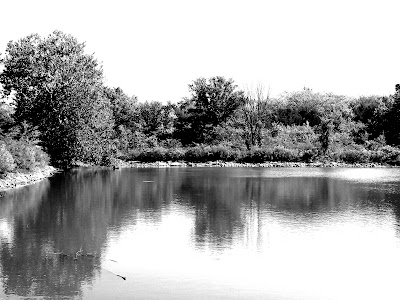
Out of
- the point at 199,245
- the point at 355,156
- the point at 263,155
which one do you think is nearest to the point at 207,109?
the point at 263,155

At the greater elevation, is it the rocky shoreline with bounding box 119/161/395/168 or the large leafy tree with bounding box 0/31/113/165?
the large leafy tree with bounding box 0/31/113/165

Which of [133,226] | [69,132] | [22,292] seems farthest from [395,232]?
[69,132]

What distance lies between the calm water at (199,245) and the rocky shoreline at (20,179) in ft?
4.55

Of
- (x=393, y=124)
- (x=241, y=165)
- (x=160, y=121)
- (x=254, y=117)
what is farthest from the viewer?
(x=160, y=121)

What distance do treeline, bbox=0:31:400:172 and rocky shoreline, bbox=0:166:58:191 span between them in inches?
23.8

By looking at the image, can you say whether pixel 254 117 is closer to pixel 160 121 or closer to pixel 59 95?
pixel 160 121

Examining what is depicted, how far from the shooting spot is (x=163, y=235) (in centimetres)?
1191

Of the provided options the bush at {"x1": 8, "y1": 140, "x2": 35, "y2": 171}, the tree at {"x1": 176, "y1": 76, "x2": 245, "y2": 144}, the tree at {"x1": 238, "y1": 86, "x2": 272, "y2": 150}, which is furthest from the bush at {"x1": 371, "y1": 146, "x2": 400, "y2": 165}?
the bush at {"x1": 8, "y1": 140, "x2": 35, "y2": 171}

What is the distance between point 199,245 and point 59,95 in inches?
905

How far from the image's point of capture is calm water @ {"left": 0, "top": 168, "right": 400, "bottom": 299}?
788 centimetres

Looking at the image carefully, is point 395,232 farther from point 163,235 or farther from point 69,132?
point 69,132

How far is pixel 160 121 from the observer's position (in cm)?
4994

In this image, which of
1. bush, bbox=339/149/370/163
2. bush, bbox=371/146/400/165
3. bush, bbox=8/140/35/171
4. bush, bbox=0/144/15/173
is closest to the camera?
bush, bbox=0/144/15/173

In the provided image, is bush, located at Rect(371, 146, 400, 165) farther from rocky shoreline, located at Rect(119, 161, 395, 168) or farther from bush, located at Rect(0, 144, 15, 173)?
bush, located at Rect(0, 144, 15, 173)
